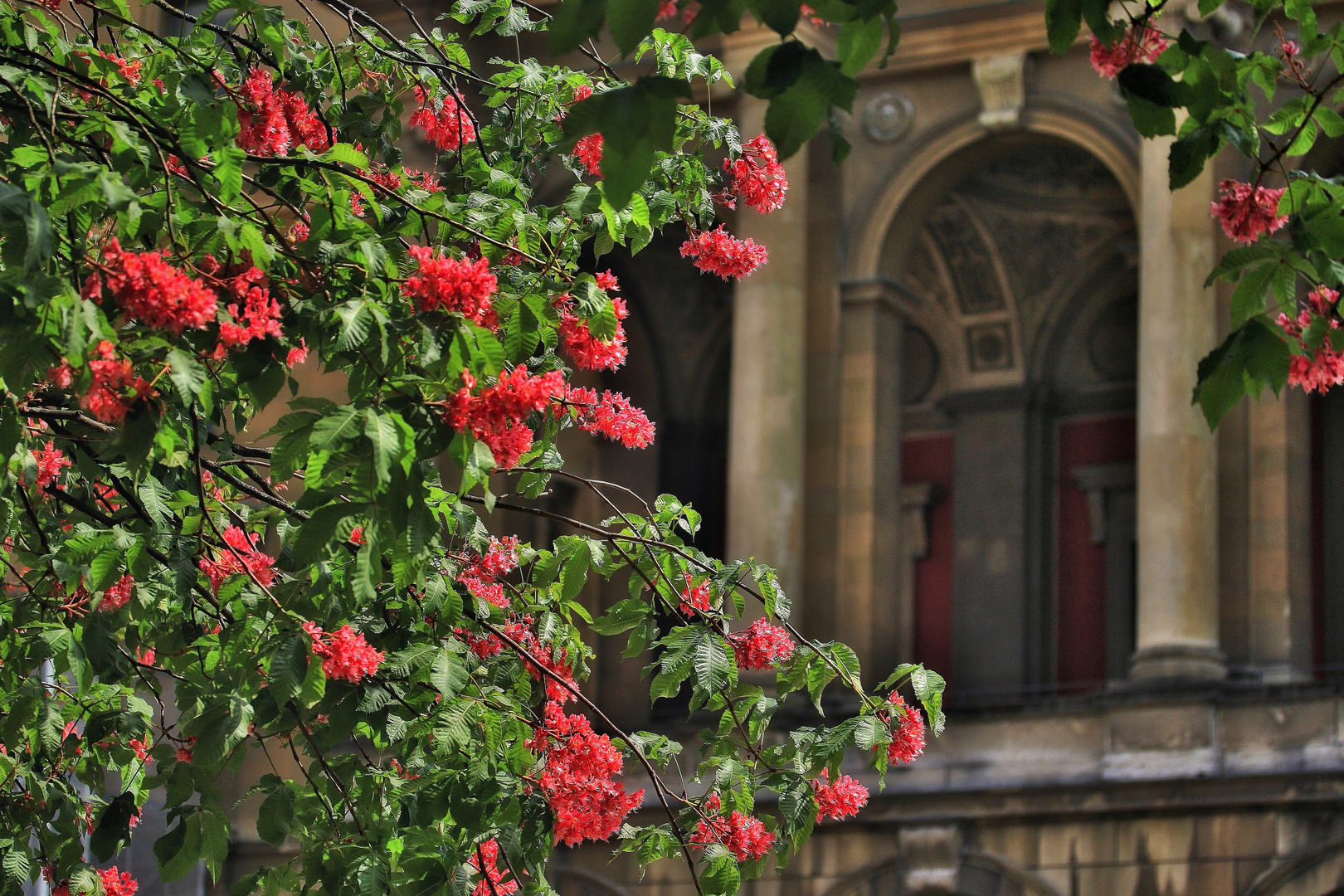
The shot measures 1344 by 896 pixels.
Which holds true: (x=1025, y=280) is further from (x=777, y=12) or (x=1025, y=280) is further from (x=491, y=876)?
(x=777, y=12)

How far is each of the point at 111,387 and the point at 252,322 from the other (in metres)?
0.51

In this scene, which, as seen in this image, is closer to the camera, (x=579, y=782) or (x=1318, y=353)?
(x=1318, y=353)

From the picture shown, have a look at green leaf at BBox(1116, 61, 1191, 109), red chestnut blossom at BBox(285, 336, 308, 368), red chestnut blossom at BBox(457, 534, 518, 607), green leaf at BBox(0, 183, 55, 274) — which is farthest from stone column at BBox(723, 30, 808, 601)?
green leaf at BBox(1116, 61, 1191, 109)

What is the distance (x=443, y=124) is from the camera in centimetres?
873

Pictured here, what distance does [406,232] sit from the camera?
7250 mm

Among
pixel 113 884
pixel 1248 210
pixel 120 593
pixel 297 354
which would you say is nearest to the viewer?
pixel 1248 210

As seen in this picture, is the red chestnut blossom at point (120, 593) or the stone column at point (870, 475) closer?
the red chestnut blossom at point (120, 593)

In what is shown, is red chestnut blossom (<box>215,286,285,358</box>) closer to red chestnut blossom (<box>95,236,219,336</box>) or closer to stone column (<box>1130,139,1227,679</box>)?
red chestnut blossom (<box>95,236,219,336</box>)

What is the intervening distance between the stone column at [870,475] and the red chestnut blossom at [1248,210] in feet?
53.4

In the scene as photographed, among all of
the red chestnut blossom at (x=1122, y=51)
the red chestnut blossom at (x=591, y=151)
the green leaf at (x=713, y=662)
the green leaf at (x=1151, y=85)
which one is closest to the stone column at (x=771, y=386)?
the red chestnut blossom at (x=591, y=151)

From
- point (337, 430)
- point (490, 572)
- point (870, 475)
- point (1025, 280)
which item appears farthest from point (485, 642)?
point (1025, 280)

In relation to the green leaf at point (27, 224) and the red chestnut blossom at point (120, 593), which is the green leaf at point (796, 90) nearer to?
the green leaf at point (27, 224)

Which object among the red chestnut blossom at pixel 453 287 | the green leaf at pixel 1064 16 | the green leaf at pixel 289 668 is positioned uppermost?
the green leaf at pixel 1064 16

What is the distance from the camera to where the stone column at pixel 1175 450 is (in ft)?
64.7
